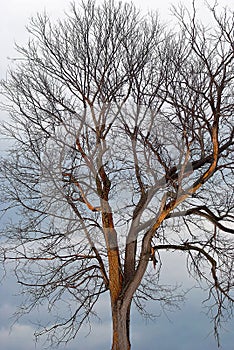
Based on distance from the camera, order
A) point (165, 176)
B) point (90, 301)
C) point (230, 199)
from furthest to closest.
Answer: point (90, 301) → point (230, 199) → point (165, 176)

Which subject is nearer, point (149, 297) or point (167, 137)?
point (167, 137)

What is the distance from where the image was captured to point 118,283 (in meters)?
4.94

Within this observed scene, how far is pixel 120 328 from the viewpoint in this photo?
4.82 meters

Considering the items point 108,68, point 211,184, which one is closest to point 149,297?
point 211,184

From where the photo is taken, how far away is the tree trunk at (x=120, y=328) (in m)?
4.80

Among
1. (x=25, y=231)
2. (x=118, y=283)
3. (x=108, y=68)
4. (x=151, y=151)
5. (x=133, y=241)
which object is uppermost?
(x=108, y=68)

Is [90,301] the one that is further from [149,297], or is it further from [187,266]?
[187,266]

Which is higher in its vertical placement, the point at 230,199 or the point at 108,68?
the point at 108,68

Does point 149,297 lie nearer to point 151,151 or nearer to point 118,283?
point 118,283

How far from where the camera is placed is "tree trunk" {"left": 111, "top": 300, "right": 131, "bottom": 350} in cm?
480

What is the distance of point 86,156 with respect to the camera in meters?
5.05

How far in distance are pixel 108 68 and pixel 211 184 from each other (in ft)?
6.04

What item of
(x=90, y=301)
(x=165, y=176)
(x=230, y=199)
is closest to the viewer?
(x=165, y=176)

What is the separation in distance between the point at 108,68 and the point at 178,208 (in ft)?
5.81
